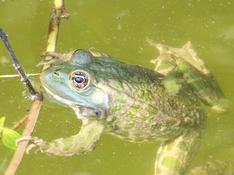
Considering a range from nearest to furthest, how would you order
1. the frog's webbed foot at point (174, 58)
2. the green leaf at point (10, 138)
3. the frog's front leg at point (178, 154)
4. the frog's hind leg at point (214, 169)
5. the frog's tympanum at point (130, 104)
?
the green leaf at point (10, 138) → the frog's tympanum at point (130, 104) → the frog's front leg at point (178, 154) → the frog's hind leg at point (214, 169) → the frog's webbed foot at point (174, 58)

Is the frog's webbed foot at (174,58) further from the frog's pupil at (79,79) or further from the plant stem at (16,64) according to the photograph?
the plant stem at (16,64)

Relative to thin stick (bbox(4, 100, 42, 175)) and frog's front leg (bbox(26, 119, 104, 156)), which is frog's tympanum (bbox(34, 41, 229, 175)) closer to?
frog's front leg (bbox(26, 119, 104, 156))

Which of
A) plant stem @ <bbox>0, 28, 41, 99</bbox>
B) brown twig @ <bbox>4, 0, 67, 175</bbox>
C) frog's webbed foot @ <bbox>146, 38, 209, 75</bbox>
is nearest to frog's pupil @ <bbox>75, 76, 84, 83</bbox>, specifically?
brown twig @ <bbox>4, 0, 67, 175</bbox>

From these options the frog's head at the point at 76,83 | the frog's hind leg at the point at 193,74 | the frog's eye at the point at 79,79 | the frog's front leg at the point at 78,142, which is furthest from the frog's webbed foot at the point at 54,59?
the frog's hind leg at the point at 193,74

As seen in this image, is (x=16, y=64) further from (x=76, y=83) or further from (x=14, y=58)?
(x=76, y=83)

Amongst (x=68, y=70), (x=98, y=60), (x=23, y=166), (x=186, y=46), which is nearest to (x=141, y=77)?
(x=98, y=60)

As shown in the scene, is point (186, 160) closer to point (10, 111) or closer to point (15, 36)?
point (10, 111)

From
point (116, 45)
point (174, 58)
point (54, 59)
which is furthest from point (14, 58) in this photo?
point (116, 45)
